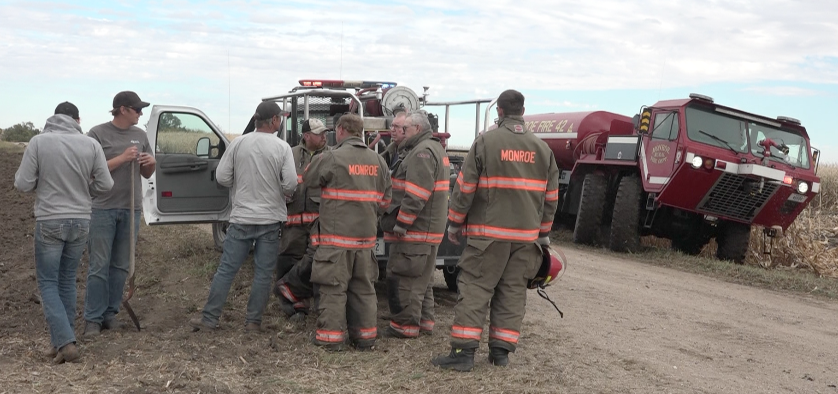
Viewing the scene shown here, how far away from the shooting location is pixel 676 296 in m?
9.91

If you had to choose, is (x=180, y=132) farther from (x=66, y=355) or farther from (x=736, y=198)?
(x=736, y=198)

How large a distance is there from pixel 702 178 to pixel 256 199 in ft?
27.4

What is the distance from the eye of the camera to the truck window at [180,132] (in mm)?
8812

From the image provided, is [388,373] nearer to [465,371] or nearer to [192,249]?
[465,371]

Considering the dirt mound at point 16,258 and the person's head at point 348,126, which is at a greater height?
the person's head at point 348,126

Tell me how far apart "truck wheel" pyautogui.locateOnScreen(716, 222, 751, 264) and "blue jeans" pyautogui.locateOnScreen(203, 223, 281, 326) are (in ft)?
30.2

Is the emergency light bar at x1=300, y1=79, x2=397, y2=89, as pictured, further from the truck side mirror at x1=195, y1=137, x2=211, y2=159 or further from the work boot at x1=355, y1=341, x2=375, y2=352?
the work boot at x1=355, y1=341, x2=375, y2=352

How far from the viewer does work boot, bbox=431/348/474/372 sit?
591cm

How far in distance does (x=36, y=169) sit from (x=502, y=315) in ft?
11.1

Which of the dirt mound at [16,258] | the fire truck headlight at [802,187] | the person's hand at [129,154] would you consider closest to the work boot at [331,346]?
the person's hand at [129,154]

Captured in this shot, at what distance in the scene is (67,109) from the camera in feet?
20.0

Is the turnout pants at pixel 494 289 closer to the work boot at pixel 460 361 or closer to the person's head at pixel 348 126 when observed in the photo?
the work boot at pixel 460 361

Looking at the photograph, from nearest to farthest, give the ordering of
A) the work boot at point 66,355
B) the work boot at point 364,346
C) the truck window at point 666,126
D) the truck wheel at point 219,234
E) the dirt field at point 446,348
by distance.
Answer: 1. the dirt field at point 446,348
2. the work boot at point 66,355
3. the work boot at point 364,346
4. the truck wheel at point 219,234
5. the truck window at point 666,126

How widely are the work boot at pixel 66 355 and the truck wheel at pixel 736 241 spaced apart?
426 inches
